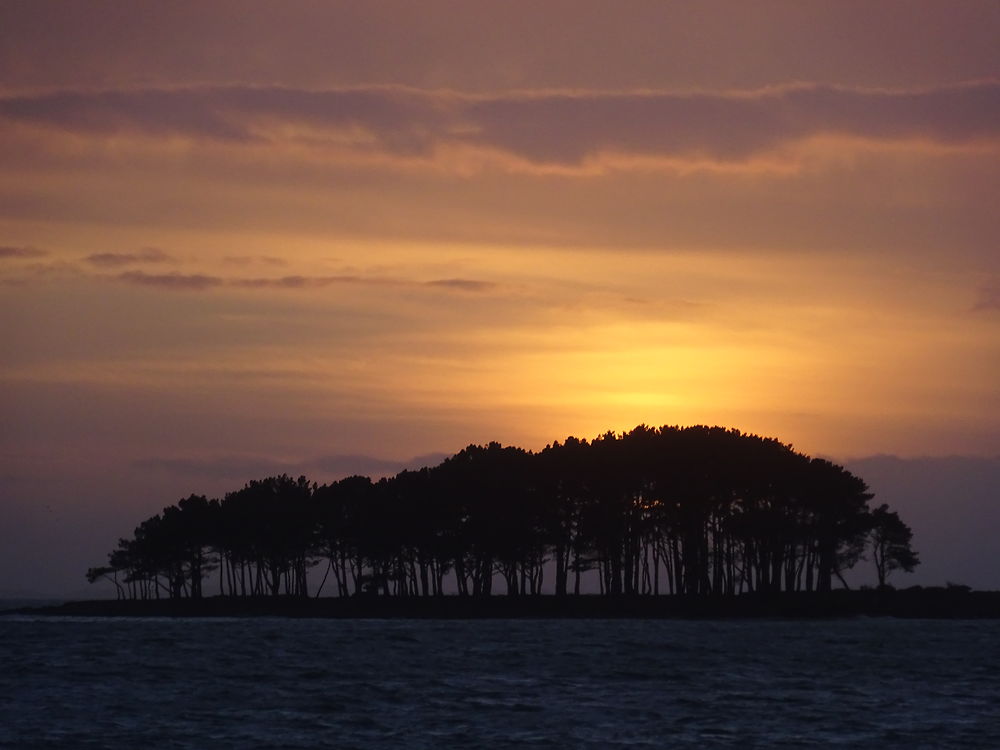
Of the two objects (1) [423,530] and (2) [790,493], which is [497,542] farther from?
(2) [790,493]

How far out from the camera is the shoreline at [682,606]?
128250mm

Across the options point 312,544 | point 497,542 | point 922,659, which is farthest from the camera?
point 312,544

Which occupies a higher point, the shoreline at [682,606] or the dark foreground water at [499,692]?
the dark foreground water at [499,692]

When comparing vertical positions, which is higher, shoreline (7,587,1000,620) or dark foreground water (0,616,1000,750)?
dark foreground water (0,616,1000,750)

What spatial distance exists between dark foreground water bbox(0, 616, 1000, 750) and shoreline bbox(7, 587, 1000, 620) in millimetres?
36942

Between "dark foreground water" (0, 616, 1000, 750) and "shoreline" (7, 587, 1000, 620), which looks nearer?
"dark foreground water" (0, 616, 1000, 750)

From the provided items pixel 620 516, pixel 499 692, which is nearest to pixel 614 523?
pixel 620 516

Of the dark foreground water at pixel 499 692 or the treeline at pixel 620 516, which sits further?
the treeline at pixel 620 516

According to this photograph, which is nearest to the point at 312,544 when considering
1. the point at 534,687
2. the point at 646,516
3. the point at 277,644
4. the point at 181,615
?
the point at 181,615

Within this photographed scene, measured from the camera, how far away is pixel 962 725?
44156 millimetres

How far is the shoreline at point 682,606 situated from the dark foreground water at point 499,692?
3694 centimetres

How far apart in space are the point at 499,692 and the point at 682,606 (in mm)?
78589

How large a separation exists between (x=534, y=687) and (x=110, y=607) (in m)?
134

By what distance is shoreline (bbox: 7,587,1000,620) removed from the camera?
12825 cm
